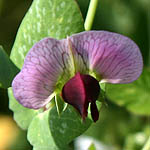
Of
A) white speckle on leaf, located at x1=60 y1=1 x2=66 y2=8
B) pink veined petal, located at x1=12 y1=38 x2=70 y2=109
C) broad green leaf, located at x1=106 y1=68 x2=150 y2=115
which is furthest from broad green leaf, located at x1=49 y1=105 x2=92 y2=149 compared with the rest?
broad green leaf, located at x1=106 y1=68 x2=150 y2=115

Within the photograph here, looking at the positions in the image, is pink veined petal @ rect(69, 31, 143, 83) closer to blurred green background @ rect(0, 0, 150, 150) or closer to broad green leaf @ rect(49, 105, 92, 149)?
broad green leaf @ rect(49, 105, 92, 149)

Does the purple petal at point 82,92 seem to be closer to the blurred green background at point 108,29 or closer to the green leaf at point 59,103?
the green leaf at point 59,103

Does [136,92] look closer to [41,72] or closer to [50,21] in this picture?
[50,21]

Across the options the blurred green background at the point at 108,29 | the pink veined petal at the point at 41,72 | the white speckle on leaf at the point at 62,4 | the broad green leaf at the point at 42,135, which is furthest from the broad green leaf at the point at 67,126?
the blurred green background at the point at 108,29

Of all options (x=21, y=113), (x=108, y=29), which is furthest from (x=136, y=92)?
(x=108, y=29)

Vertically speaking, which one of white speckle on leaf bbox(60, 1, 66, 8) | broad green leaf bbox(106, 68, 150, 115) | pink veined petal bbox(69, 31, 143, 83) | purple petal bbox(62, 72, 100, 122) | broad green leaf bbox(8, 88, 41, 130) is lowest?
broad green leaf bbox(106, 68, 150, 115)

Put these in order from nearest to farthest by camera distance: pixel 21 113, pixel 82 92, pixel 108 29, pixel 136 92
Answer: pixel 82 92 < pixel 21 113 < pixel 136 92 < pixel 108 29
